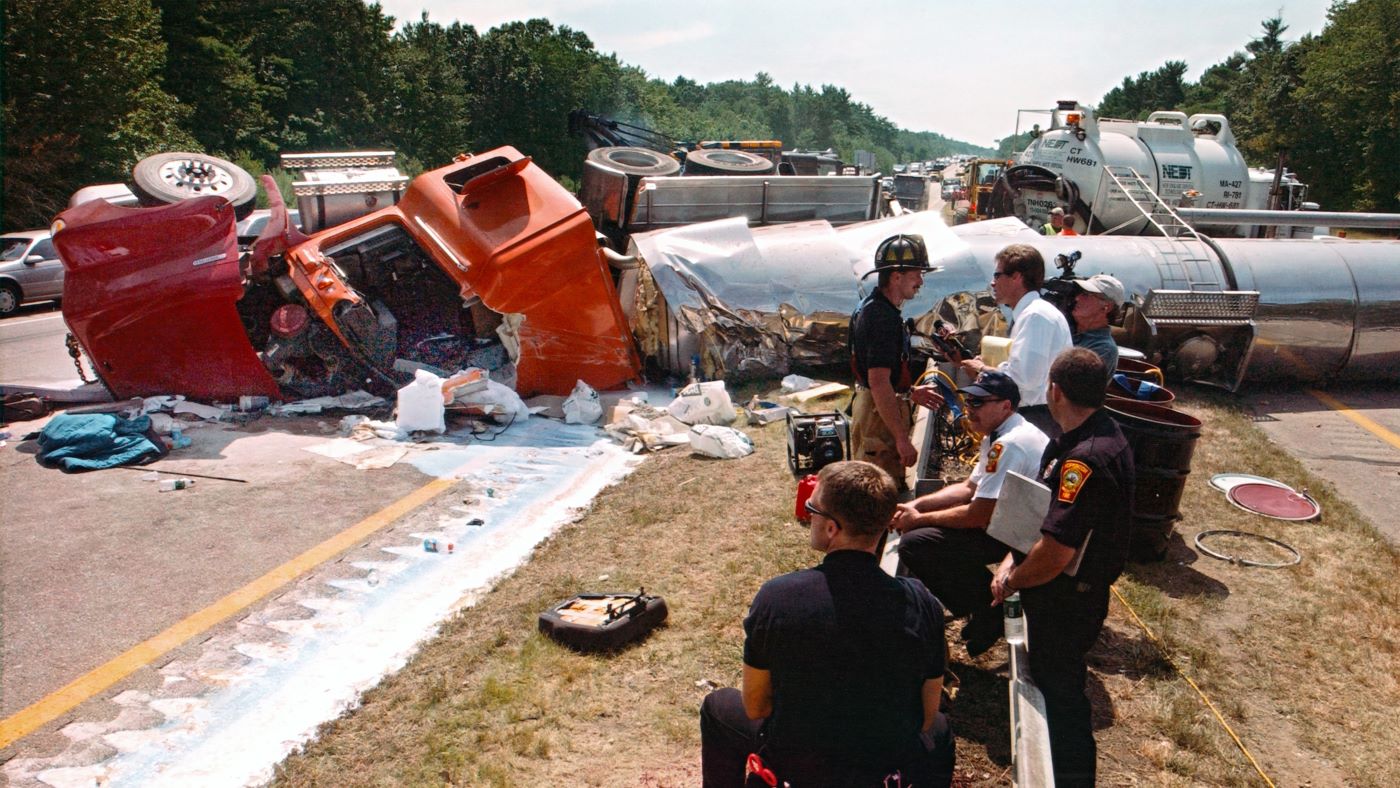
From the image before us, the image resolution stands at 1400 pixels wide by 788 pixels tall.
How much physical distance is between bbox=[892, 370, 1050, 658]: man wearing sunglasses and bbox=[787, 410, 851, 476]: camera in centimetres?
192

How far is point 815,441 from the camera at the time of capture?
20.4 ft

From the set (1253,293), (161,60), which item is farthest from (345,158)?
(161,60)

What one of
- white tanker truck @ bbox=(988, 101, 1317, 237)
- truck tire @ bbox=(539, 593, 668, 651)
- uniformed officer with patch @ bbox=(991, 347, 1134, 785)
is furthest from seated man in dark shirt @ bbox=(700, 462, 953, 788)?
white tanker truck @ bbox=(988, 101, 1317, 237)

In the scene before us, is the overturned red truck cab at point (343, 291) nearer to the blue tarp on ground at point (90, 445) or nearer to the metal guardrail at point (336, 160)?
the blue tarp on ground at point (90, 445)

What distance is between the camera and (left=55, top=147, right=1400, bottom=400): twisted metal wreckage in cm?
818

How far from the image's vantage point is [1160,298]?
869cm

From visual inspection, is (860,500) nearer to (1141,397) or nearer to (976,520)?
(976,520)

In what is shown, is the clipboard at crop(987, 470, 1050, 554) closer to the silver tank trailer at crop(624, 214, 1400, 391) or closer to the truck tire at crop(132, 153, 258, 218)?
the silver tank trailer at crop(624, 214, 1400, 391)

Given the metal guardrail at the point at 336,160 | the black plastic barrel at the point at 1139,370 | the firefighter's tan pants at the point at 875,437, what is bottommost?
the firefighter's tan pants at the point at 875,437

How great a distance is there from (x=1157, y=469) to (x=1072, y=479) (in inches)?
94.7

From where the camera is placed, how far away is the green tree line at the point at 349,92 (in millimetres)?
21688

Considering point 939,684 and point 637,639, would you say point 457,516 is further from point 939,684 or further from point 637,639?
point 939,684

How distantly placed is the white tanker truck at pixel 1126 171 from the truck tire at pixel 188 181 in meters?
11.7

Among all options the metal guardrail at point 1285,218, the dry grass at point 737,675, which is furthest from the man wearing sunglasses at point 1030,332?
the metal guardrail at point 1285,218
